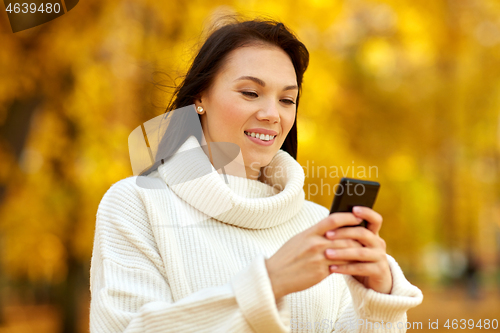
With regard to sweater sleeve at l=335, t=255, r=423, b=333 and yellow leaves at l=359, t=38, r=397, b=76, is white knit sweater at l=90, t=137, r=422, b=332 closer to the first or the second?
sweater sleeve at l=335, t=255, r=423, b=333

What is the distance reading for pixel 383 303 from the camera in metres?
1.53

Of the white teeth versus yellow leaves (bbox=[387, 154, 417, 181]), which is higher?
yellow leaves (bbox=[387, 154, 417, 181])

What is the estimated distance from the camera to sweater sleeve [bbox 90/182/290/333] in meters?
1.40

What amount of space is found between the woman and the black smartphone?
0.03 metres

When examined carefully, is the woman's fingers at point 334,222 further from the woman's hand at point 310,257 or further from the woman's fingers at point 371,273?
the woman's fingers at point 371,273

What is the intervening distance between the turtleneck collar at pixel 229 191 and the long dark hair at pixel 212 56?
4.8 inches

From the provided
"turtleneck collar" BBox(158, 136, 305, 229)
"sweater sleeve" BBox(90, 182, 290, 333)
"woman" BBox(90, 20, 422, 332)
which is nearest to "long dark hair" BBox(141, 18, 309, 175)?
"woman" BBox(90, 20, 422, 332)

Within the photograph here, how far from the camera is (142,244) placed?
1.74m

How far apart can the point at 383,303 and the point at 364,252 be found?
0.81 ft

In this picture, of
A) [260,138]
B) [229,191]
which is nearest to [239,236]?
[229,191]

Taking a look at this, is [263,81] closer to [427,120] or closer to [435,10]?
[435,10]

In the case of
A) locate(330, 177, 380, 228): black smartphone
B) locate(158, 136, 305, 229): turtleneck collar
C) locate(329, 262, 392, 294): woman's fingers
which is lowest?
locate(329, 262, 392, 294): woman's fingers

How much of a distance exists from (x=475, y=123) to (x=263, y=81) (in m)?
9.33

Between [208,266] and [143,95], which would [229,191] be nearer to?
[208,266]
